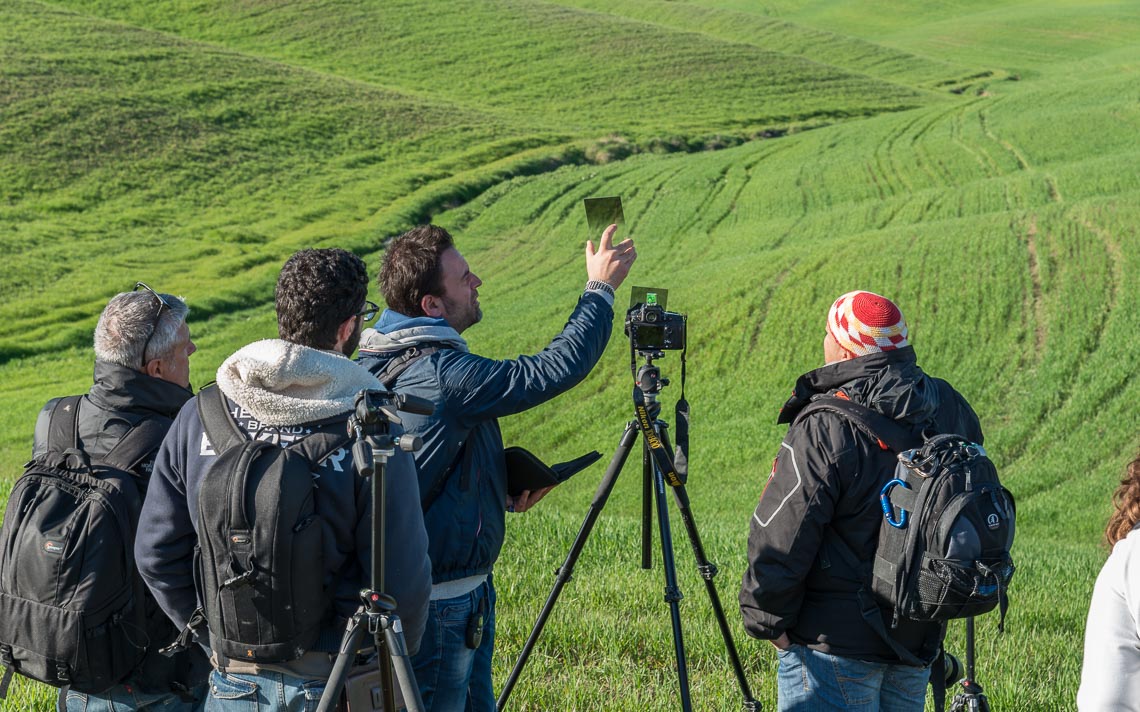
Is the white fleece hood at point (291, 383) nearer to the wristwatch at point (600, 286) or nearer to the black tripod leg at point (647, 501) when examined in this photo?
the wristwatch at point (600, 286)

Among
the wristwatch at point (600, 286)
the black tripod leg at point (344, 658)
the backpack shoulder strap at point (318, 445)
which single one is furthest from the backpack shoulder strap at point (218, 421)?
the wristwatch at point (600, 286)

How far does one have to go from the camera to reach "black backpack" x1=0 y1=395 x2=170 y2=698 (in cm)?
349

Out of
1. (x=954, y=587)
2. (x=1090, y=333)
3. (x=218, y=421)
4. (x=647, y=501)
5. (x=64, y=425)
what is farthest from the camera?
(x=1090, y=333)

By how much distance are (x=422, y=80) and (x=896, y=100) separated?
76.6 feet

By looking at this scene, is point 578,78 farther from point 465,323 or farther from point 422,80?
point 465,323

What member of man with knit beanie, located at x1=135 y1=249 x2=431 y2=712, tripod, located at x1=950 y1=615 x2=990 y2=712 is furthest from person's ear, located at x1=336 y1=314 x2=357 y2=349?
tripod, located at x1=950 y1=615 x2=990 y2=712

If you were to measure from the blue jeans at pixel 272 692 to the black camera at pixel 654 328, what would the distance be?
195 cm

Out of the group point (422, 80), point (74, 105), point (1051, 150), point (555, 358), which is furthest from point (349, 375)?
point (422, 80)

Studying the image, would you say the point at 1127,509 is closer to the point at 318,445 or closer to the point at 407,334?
the point at 318,445

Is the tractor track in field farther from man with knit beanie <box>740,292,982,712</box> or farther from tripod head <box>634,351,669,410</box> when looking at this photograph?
man with knit beanie <box>740,292,982,712</box>

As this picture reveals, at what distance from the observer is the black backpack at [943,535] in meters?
3.37

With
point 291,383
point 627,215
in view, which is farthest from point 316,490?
point 627,215

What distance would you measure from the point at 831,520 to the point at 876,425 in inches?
13.5

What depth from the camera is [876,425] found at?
11.7ft
